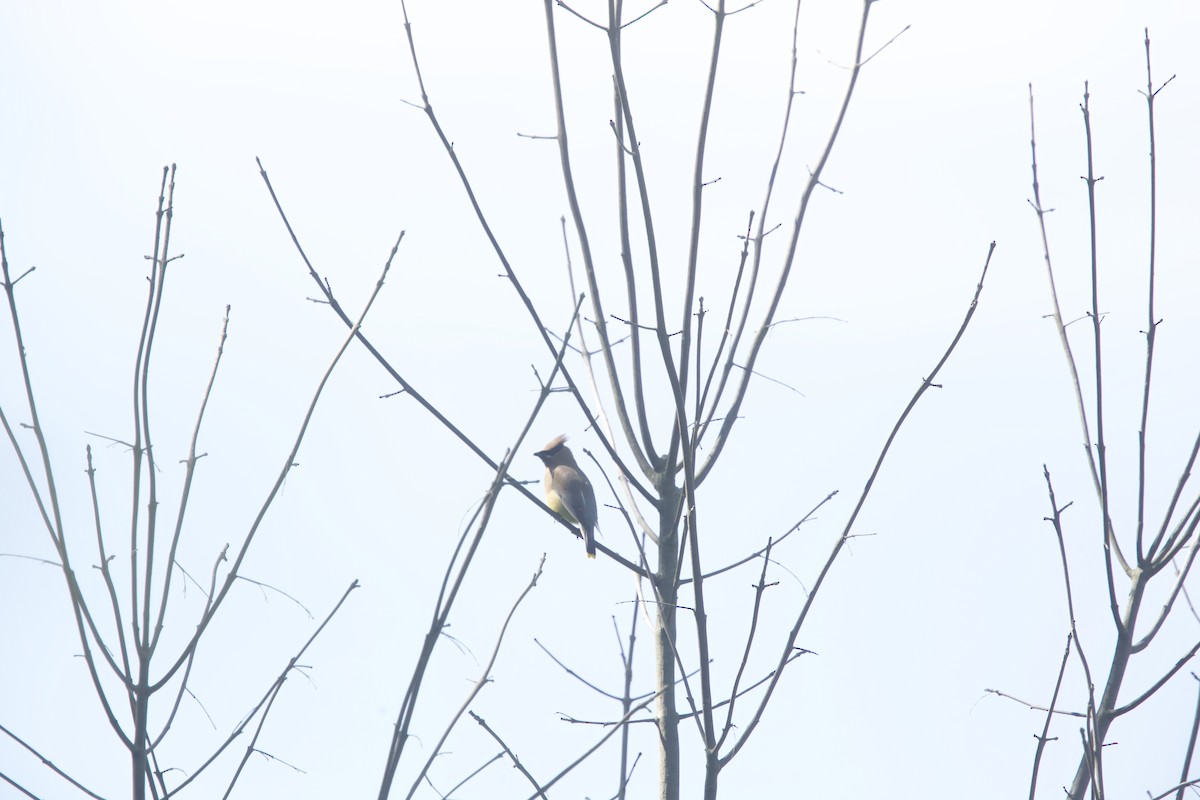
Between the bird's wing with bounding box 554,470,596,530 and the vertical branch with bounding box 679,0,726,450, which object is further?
the bird's wing with bounding box 554,470,596,530

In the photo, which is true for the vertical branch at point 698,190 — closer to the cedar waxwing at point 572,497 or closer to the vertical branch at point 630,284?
the vertical branch at point 630,284

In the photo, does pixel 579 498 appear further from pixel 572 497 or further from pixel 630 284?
pixel 630 284

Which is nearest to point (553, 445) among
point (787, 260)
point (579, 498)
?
point (579, 498)

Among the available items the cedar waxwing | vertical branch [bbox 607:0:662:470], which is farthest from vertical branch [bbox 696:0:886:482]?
the cedar waxwing

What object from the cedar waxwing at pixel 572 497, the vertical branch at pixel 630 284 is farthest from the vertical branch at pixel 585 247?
the cedar waxwing at pixel 572 497

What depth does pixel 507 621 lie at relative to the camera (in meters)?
2.91

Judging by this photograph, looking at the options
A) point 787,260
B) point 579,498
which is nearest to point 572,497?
point 579,498

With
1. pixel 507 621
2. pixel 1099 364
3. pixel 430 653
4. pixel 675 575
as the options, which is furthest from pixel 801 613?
pixel 1099 364

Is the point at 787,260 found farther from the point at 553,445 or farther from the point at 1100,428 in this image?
the point at 553,445

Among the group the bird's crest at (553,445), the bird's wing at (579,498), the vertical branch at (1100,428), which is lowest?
the vertical branch at (1100,428)

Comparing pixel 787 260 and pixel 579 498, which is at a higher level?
pixel 579 498

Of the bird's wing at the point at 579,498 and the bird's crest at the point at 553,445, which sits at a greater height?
the bird's crest at the point at 553,445

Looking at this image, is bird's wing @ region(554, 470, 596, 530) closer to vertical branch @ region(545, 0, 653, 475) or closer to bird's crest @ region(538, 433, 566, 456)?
bird's crest @ region(538, 433, 566, 456)

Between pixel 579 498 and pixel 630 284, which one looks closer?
pixel 630 284
